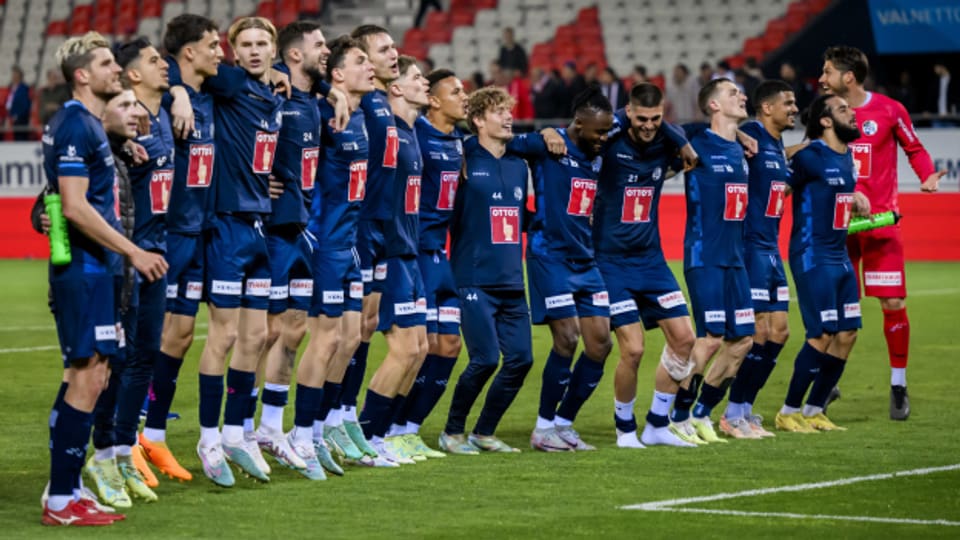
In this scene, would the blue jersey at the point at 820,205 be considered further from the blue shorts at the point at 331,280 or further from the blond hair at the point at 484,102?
the blue shorts at the point at 331,280

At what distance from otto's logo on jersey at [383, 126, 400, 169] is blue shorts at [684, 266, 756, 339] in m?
2.16

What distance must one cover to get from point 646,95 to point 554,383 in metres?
1.83

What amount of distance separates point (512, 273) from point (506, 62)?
1734cm

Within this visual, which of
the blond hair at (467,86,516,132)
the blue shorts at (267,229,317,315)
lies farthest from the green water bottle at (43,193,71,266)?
the blond hair at (467,86,516,132)

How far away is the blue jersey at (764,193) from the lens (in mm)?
11422

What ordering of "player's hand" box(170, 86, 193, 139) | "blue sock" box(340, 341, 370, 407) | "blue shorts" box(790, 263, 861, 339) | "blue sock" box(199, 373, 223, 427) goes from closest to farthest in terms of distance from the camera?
1. "player's hand" box(170, 86, 193, 139)
2. "blue sock" box(199, 373, 223, 427)
3. "blue sock" box(340, 341, 370, 407)
4. "blue shorts" box(790, 263, 861, 339)

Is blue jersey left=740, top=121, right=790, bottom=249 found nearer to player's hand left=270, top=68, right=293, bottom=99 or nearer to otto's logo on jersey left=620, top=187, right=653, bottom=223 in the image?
otto's logo on jersey left=620, top=187, right=653, bottom=223

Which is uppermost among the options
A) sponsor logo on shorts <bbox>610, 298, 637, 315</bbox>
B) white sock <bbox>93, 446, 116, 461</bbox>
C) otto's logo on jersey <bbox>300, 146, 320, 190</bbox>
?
Result: otto's logo on jersey <bbox>300, 146, 320, 190</bbox>

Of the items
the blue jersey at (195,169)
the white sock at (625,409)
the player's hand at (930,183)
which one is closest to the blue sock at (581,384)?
the white sock at (625,409)

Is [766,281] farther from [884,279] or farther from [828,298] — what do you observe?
[884,279]

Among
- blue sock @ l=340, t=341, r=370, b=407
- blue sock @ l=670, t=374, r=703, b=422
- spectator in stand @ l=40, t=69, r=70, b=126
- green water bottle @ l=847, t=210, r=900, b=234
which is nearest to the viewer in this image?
blue sock @ l=340, t=341, r=370, b=407

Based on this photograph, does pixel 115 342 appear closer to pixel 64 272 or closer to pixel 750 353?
pixel 64 272

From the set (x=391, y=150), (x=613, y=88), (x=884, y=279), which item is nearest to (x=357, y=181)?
(x=391, y=150)

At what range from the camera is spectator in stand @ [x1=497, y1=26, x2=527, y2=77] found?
1080 inches
